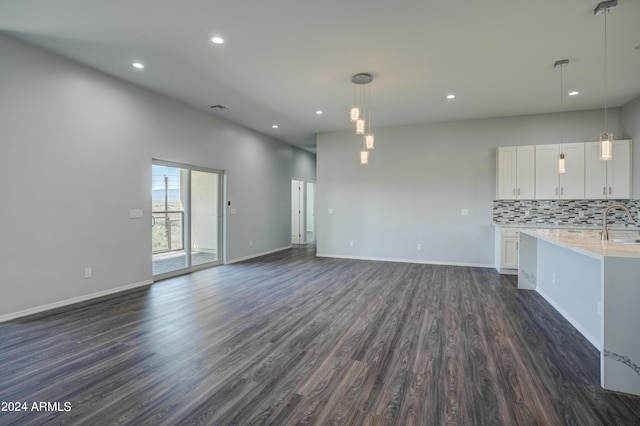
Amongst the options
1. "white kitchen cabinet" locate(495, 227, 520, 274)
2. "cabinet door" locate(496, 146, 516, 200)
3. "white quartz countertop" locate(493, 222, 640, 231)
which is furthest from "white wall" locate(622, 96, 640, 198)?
"white kitchen cabinet" locate(495, 227, 520, 274)

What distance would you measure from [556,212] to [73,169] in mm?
8044

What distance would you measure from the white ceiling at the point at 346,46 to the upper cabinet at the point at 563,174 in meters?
0.84

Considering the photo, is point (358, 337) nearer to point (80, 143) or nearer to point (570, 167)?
point (80, 143)

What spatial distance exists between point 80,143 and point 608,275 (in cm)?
568

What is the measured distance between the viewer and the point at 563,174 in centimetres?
570

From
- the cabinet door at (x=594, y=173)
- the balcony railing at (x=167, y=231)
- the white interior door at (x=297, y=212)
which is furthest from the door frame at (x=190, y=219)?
the cabinet door at (x=594, y=173)

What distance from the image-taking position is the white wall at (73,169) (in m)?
3.44

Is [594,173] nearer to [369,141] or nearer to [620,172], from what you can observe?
[620,172]

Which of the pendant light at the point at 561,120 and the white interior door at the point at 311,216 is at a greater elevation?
the pendant light at the point at 561,120

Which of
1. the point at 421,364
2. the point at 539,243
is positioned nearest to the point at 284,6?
→ the point at 421,364

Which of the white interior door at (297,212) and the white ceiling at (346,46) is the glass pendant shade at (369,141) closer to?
the white ceiling at (346,46)

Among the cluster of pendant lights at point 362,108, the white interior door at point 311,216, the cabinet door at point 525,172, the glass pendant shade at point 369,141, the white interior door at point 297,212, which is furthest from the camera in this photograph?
the white interior door at point 311,216

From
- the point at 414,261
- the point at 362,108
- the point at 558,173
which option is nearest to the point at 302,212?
the point at 414,261

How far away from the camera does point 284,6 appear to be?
2.84 meters
